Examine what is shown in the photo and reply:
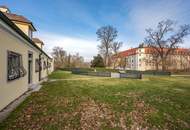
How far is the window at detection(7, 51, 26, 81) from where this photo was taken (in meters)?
6.41

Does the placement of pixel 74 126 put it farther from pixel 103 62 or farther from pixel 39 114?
pixel 103 62

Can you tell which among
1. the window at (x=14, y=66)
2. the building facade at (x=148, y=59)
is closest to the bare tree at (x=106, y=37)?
the building facade at (x=148, y=59)

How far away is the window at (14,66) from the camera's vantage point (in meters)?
6.41

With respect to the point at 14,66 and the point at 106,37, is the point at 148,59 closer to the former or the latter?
the point at 106,37

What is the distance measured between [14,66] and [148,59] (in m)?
46.4

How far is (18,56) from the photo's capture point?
775 centimetres

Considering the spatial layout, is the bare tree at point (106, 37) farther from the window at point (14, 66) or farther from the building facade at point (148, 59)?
the window at point (14, 66)

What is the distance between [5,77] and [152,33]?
3823cm

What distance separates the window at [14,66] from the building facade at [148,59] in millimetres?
38896

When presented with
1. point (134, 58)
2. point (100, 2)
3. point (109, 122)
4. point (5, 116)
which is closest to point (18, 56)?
point (5, 116)

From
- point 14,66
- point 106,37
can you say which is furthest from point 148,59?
point 14,66

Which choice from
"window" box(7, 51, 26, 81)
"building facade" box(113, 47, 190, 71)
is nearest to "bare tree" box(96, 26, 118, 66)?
"building facade" box(113, 47, 190, 71)

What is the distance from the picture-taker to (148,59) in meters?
49.0

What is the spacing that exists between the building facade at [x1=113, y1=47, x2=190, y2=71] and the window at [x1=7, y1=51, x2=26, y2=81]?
128ft
